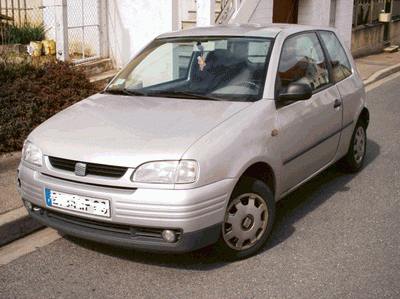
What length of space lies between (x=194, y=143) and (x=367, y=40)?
1720 cm

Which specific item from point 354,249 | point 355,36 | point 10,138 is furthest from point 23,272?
point 355,36

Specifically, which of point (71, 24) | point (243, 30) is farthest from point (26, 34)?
point (243, 30)

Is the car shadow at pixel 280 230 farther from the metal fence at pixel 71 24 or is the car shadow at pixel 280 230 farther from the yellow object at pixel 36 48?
the yellow object at pixel 36 48

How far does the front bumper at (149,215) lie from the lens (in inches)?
140

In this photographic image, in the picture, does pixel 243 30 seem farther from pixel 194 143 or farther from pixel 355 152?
pixel 355 152

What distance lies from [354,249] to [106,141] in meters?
2.01

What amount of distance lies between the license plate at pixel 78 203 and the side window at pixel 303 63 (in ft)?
5.72

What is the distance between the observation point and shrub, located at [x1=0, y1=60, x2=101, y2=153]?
6582 mm

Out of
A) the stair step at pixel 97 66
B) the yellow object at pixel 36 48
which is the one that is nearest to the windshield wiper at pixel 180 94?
the stair step at pixel 97 66

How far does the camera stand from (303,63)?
5059 millimetres

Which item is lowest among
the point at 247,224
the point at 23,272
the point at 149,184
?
the point at 23,272

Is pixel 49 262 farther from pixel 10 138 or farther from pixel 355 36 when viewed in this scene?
pixel 355 36

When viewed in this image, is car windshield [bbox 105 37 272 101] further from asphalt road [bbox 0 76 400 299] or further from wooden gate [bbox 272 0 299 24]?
wooden gate [bbox 272 0 299 24]

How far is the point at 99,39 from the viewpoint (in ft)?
38.1
